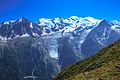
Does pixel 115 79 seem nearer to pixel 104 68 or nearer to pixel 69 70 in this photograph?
pixel 104 68

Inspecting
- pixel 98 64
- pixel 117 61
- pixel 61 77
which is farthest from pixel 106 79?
pixel 61 77

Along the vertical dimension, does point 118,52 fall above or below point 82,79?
above

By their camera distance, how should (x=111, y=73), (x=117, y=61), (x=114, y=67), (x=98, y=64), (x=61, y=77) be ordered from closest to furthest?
(x=111, y=73) < (x=114, y=67) < (x=117, y=61) < (x=98, y=64) < (x=61, y=77)

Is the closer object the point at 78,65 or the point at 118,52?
the point at 118,52

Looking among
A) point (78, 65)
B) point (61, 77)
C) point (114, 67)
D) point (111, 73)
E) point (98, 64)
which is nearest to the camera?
point (111, 73)

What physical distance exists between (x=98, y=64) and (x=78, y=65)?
47.3 ft

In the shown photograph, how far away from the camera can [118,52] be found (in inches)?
2436

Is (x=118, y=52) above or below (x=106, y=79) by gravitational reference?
above

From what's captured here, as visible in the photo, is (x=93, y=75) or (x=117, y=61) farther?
(x=117, y=61)

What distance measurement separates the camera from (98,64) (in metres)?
58.6

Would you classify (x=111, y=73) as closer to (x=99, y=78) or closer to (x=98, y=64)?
(x=99, y=78)

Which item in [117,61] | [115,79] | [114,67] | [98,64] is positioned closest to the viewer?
[115,79]

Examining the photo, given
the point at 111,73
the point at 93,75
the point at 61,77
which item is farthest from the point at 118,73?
the point at 61,77

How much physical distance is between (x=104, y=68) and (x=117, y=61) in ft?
11.5
